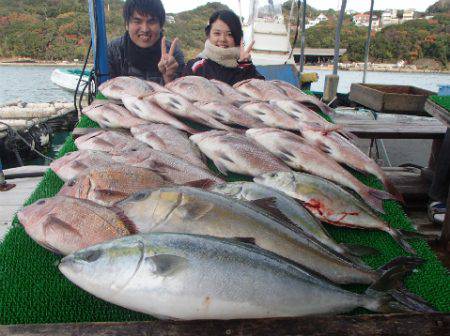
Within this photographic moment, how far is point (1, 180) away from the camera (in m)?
4.54

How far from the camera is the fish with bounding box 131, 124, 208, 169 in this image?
2.51 metres

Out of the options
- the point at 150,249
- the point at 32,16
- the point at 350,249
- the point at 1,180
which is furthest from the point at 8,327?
the point at 32,16

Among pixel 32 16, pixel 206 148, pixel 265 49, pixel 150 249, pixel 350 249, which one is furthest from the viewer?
pixel 32 16

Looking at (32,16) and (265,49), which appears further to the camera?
(32,16)

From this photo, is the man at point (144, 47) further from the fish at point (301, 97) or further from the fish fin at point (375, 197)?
the fish fin at point (375, 197)

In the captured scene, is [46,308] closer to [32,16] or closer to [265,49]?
[265,49]

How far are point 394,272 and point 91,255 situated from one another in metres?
1.26

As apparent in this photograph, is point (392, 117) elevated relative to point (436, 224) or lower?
elevated

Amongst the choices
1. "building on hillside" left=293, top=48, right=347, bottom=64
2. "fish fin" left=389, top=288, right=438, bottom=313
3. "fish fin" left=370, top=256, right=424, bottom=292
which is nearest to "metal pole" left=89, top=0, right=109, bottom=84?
"fish fin" left=370, top=256, right=424, bottom=292

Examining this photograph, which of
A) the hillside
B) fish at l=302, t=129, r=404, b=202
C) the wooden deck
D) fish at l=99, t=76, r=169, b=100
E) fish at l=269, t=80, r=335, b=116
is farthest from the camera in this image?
the hillside

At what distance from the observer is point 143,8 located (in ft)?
15.8

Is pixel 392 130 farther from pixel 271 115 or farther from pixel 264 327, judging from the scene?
pixel 264 327

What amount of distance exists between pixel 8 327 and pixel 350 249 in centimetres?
150

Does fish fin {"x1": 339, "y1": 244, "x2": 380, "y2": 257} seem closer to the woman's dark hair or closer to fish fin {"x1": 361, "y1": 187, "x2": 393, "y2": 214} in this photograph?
fish fin {"x1": 361, "y1": 187, "x2": 393, "y2": 214}
